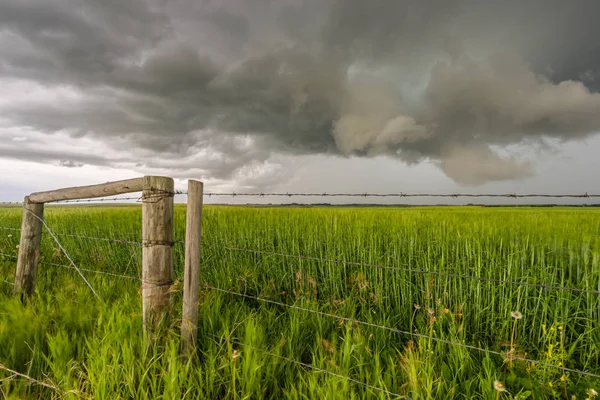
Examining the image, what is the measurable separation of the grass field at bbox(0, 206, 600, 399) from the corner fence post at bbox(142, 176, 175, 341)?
22 cm

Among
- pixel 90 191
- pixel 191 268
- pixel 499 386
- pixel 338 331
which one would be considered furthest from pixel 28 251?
pixel 499 386

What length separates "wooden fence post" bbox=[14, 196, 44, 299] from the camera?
4.14 m

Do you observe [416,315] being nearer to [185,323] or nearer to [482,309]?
[482,309]

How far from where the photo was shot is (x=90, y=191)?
348 cm

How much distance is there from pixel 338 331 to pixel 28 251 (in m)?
4.12

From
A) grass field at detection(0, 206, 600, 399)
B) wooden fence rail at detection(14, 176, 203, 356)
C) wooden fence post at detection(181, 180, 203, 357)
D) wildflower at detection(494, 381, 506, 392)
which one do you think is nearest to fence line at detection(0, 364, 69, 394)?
grass field at detection(0, 206, 600, 399)

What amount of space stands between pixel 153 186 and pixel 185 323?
3.63 feet

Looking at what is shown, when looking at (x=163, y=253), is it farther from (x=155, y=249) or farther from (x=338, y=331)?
(x=338, y=331)

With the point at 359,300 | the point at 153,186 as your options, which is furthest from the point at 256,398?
the point at 359,300

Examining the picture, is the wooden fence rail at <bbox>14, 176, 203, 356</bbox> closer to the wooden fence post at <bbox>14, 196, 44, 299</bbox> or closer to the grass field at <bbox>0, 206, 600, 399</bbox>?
the grass field at <bbox>0, 206, 600, 399</bbox>

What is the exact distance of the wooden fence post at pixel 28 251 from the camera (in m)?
4.14

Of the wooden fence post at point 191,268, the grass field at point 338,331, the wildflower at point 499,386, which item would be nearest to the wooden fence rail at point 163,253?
the wooden fence post at point 191,268

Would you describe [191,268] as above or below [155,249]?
below

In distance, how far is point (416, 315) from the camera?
11.8ft
